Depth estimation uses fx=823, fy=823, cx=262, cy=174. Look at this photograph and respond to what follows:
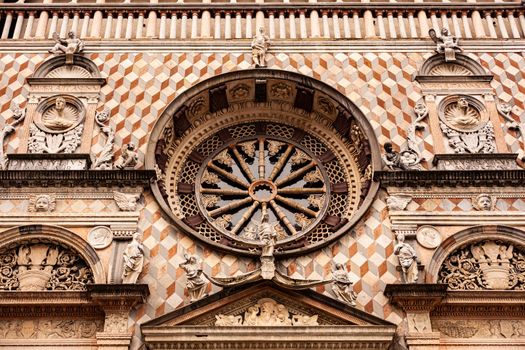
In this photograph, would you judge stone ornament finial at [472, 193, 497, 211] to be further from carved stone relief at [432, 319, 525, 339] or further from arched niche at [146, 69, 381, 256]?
carved stone relief at [432, 319, 525, 339]

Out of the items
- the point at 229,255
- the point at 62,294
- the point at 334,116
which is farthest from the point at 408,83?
the point at 62,294

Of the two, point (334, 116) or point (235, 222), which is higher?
point (334, 116)

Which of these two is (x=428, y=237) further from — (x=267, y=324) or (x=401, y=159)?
(x=267, y=324)

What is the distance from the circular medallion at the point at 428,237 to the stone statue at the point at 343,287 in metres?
1.61

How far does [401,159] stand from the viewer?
52.7 ft

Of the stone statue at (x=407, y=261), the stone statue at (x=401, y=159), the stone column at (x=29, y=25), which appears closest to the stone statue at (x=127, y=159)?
the stone column at (x=29, y=25)

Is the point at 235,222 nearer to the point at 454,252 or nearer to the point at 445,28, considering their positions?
the point at 454,252

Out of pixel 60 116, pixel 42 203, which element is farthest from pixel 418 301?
pixel 60 116

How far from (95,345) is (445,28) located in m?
10.3

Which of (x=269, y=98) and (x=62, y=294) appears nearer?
(x=62, y=294)

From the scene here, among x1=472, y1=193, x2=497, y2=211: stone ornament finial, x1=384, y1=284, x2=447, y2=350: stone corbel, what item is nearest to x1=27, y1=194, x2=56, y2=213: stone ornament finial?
x1=384, y1=284, x2=447, y2=350: stone corbel

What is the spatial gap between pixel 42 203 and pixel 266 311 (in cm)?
472

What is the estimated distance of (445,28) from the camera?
18391 mm

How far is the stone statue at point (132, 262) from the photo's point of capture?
1430 centimetres
